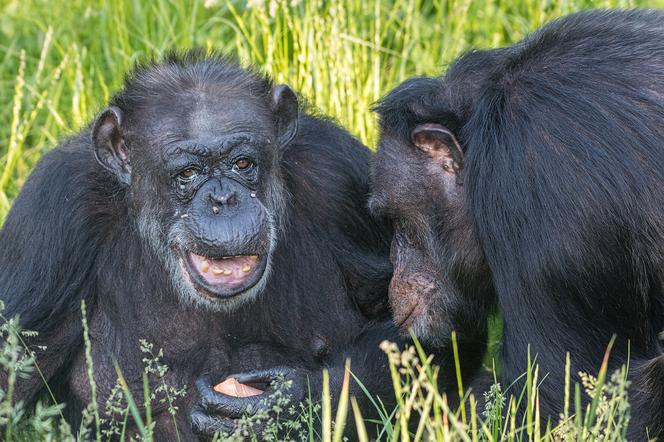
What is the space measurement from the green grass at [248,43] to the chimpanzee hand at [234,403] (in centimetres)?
207

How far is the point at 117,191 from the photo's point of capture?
18.0 feet

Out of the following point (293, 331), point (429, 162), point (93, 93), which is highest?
point (93, 93)

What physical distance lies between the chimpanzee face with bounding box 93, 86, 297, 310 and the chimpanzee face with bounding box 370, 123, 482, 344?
54 cm

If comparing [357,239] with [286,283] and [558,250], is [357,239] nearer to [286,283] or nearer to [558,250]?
[286,283]

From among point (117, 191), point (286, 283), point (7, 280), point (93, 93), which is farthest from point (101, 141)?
point (93, 93)

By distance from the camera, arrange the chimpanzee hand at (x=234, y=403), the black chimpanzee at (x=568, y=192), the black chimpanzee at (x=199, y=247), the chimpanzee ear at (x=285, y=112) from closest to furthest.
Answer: the black chimpanzee at (x=568, y=192), the chimpanzee hand at (x=234, y=403), the black chimpanzee at (x=199, y=247), the chimpanzee ear at (x=285, y=112)

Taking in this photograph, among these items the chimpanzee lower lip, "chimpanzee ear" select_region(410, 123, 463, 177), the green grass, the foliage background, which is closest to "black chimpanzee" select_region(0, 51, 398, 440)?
the chimpanzee lower lip

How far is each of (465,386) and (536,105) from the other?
156 centimetres

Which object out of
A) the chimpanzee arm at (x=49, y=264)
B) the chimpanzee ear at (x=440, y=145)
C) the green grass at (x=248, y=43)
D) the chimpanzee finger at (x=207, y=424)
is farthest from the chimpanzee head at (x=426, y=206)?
the green grass at (x=248, y=43)

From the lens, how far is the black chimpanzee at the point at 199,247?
5.16m

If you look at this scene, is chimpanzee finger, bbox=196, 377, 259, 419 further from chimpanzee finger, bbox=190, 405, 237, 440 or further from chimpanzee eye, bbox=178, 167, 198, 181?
chimpanzee eye, bbox=178, 167, 198, 181

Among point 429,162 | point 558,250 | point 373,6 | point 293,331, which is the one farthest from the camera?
point 373,6

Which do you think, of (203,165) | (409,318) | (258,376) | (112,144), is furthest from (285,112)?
(258,376)

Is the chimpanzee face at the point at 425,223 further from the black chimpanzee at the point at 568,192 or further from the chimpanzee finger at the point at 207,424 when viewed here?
the chimpanzee finger at the point at 207,424
